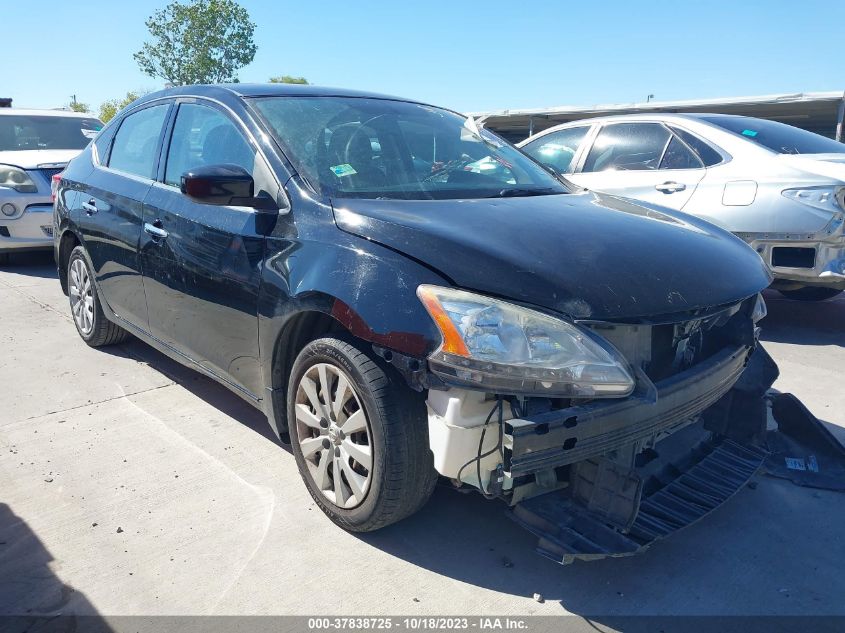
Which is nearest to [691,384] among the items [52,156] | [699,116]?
[699,116]

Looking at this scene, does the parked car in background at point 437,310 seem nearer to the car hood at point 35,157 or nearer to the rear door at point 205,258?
the rear door at point 205,258

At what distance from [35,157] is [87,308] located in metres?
4.40

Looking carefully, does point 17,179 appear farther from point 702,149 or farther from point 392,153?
point 702,149

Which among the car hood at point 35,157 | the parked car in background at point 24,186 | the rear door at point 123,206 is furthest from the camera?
the car hood at point 35,157

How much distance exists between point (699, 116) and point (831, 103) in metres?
6.84

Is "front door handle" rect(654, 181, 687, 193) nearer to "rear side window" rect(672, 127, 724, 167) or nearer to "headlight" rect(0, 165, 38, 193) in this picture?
"rear side window" rect(672, 127, 724, 167)

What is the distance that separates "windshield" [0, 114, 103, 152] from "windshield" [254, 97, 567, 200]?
22.4 ft

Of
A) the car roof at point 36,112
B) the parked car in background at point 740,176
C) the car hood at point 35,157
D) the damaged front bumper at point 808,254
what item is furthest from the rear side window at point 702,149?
the car roof at point 36,112

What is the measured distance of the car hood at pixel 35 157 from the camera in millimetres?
7832

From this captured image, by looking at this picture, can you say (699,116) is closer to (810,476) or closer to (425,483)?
(810,476)

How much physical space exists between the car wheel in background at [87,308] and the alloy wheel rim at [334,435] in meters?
2.50

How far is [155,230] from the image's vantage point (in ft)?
11.5

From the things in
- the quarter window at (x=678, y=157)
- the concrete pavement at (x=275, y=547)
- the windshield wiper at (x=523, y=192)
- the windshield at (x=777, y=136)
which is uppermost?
the windshield at (x=777, y=136)

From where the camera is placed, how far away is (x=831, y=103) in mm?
11047
